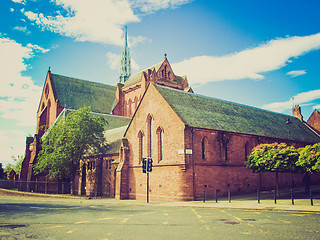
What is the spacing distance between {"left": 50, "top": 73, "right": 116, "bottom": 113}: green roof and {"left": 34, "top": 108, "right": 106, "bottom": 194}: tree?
62.8 feet

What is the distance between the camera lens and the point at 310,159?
21906 mm

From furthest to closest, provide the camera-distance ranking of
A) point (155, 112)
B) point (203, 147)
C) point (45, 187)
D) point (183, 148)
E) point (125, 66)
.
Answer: point (125, 66), point (45, 187), point (155, 112), point (203, 147), point (183, 148)

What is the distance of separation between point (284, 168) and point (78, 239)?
18972 millimetres

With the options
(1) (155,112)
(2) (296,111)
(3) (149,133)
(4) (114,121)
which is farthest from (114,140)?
(2) (296,111)

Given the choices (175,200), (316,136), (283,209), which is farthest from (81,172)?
(316,136)

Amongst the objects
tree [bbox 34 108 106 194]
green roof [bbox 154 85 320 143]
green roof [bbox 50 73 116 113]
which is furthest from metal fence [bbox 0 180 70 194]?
green roof [bbox 154 85 320 143]

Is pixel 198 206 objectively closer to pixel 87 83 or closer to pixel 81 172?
pixel 81 172

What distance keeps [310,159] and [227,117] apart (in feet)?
38.2

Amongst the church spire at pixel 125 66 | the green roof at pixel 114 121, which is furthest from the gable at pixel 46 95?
the church spire at pixel 125 66

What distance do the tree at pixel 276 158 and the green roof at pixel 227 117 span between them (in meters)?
5.31

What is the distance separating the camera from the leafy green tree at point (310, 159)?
21.5 metres

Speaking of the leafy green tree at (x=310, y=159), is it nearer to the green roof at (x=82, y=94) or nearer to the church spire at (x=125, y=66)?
the green roof at (x=82, y=94)

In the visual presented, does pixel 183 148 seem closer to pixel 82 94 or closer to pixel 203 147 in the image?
pixel 203 147

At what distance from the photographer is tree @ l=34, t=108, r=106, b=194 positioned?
107 ft
